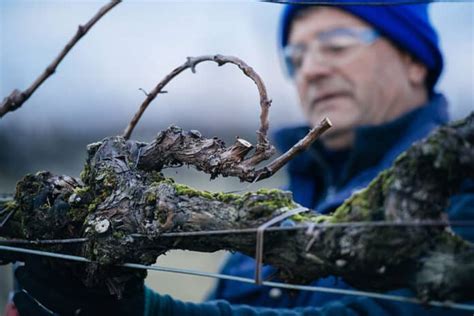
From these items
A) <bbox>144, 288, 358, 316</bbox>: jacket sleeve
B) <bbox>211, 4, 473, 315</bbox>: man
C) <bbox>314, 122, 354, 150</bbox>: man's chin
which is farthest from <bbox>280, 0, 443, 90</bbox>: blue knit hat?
<bbox>144, 288, 358, 316</bbox>: jacket sleeve

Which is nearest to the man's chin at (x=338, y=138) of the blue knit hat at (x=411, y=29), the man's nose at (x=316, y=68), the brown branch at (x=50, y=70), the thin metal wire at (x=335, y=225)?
the man's nose at (x=316, y=68)

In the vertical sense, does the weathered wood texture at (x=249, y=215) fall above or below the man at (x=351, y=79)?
below

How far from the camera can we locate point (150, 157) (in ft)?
3.70

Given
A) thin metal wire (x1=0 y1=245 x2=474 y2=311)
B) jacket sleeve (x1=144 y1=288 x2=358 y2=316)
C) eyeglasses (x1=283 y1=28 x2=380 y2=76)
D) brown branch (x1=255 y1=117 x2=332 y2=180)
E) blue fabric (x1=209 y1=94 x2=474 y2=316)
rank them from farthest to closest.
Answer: eyeglasses (x1=283 y1=28 x2=380 y2=76) < blue fabric (x1=209 y1=94 x2=474 y2=316) < jacket sleeve (x1=144 y1=288 x2=358 y2=316) < brown branch (x1=255 y1=117 x2=332 y2=180) < thin metal wire (x1=0 y1=245 x2=474 y2=311)

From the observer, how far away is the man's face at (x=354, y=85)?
2477 mm

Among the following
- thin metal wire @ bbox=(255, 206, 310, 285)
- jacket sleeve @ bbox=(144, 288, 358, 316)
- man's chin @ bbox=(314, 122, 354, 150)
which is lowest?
jacket sleeve @ bbox=(144, 288, 358, 316)

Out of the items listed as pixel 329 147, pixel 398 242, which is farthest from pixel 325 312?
pixel 329 147

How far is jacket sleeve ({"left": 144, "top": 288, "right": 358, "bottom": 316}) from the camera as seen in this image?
1.25m

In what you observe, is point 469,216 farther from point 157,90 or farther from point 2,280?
point 2,280

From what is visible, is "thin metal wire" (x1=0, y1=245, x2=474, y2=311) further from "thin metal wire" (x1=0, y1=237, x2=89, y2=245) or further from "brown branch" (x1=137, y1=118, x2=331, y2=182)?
"brown branch" (x1=137, y1=118, x2=331, y2=182)

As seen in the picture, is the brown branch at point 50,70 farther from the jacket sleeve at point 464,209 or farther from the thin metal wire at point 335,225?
the jacket sleeve at point 464,209

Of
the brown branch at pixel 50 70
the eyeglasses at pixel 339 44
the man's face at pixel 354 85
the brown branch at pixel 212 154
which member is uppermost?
the eyeglasses at pixel 339 44

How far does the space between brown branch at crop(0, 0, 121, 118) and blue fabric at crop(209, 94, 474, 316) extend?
2.29 feet

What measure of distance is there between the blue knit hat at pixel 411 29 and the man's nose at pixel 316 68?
20 centimetres
